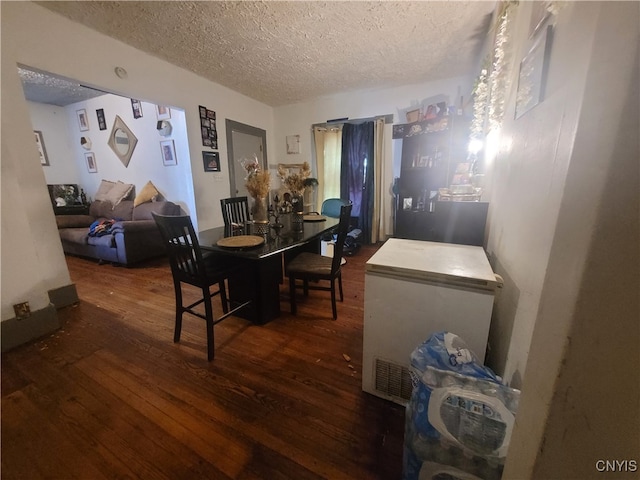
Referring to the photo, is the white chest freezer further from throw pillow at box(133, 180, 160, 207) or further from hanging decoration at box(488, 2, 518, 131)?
throw pillow at box(133, 180, 160, 207)

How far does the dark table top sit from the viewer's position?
1.54 m

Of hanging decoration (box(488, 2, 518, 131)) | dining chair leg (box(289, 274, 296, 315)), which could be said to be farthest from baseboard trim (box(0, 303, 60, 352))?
hanging decoration (box(488, 2, 518, 131))

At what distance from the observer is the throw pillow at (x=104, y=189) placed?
4314mm

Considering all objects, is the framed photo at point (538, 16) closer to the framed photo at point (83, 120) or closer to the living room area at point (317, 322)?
the living room area at point (317, 322)

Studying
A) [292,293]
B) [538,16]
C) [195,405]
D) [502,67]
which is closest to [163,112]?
[292,293]

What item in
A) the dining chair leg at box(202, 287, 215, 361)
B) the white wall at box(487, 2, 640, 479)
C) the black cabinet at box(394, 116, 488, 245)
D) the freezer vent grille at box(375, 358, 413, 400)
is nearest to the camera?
the white wall at box(487, 2, 640, 479)

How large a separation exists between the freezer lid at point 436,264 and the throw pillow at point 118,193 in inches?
185

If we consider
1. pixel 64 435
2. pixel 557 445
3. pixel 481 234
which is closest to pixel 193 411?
pixel 64 435

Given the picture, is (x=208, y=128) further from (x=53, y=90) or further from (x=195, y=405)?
(x=195, y=405)

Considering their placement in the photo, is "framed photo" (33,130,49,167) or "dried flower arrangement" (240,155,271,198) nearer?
"dried flower arrangement" (240,155,271,198)

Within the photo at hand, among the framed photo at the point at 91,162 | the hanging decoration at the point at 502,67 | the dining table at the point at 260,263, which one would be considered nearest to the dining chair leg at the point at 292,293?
the dining table at the point at 260,263

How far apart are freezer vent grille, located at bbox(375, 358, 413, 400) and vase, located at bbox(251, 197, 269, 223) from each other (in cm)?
165

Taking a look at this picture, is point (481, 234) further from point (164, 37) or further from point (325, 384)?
point (164, 37)

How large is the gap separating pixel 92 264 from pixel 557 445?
16.0 ft
